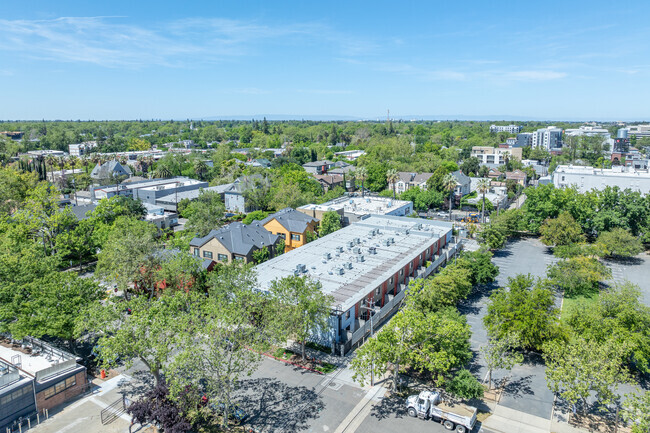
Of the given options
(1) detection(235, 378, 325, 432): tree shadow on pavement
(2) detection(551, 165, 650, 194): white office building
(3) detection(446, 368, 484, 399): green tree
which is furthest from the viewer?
(2) detection(551, 165, 650, 194): white office building

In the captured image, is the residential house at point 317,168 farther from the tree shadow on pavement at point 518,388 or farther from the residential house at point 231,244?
the tree shadow on pavement at point 518,388

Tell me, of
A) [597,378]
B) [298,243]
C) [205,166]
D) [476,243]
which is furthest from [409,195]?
[597,378]

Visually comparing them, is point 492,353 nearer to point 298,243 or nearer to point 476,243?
point 298,243

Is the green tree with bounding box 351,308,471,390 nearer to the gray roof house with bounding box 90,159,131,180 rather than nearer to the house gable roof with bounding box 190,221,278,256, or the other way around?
the house gable roof with bounding box 190,221,278,256

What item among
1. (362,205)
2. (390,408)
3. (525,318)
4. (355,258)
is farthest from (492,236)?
(390,408)

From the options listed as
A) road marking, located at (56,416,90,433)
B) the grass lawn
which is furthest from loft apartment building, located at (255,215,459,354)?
road marking, located at (56,416,90,433)

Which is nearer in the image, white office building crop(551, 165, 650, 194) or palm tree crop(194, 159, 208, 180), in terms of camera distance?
white office building crop(551, 165, 650, 194)

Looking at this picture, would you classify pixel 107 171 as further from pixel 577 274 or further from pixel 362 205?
pixel 577 274
